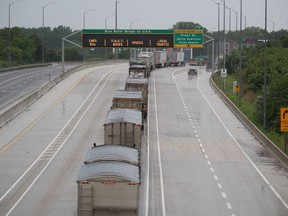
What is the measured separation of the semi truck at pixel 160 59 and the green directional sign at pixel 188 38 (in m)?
26.2

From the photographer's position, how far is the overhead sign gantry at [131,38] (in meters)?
77.7

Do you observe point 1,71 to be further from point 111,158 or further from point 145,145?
point 111,158

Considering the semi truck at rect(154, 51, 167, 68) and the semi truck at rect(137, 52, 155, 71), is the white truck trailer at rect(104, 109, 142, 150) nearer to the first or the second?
the semi truck at rect(137, 52, 155, 71)

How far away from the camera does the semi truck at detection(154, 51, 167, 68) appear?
4237 inches

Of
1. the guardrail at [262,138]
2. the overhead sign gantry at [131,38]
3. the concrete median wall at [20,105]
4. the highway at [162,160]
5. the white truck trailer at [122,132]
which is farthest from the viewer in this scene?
the overhead sign gantry at [131,38]

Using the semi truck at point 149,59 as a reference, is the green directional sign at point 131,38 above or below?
above

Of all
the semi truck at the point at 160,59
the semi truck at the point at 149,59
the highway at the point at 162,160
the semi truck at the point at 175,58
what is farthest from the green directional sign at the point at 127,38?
the semi truck at the point at 175,58

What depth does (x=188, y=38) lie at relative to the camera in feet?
261

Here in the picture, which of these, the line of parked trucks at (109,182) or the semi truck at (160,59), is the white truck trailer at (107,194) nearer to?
the line of parked trucks at (109,182)

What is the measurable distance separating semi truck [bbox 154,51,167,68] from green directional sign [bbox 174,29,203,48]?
85.8ft

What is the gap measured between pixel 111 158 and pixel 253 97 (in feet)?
156

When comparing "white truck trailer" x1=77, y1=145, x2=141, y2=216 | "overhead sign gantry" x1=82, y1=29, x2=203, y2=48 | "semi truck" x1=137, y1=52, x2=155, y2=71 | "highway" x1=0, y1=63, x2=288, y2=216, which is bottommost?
"highway" x1=0, y1=63, x2=288, y2=216

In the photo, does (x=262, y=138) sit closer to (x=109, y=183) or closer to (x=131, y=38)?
(x=109, y=183)

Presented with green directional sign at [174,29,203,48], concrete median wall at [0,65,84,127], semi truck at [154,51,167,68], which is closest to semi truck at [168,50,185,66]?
semi truck at [154,51,167,68]
